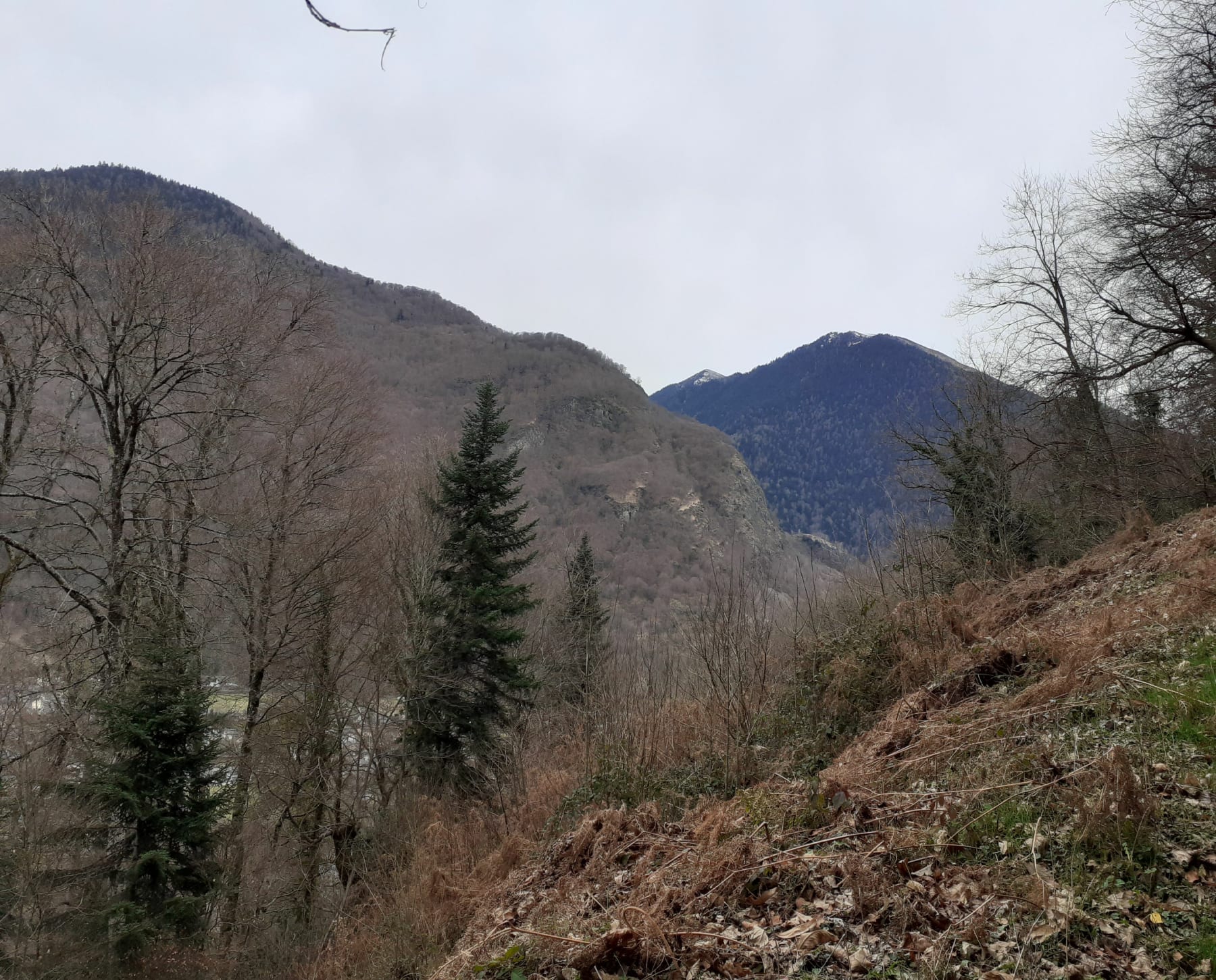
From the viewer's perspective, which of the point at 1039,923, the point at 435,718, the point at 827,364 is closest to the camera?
the point at 1039,923

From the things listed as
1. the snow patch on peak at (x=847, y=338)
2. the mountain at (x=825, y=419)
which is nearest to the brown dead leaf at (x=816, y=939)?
the mountain at (x=825, y=419)

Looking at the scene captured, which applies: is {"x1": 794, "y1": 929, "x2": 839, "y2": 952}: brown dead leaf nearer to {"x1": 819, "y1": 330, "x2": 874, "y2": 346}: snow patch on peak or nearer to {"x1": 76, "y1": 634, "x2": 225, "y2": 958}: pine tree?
{"x1": 76, "y1": 634, "x2": 225, "y2": 958}: pine tree

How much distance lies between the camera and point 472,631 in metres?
15.6

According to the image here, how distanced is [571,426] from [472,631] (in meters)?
90.1

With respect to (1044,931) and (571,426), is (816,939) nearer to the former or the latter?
(1044,931)

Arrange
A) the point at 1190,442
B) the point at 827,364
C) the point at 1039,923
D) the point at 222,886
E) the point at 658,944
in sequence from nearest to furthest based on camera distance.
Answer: the point at 1039,923 → the point at 658,944 → the point at 222,886 → the point at 1190,442 → the point at 827,364

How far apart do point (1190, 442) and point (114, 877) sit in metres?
20.0

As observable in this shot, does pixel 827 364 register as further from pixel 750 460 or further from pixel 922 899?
pixel 922 899

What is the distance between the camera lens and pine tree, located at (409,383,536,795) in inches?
586

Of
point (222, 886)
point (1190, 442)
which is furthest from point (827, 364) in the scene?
point (222, 886)

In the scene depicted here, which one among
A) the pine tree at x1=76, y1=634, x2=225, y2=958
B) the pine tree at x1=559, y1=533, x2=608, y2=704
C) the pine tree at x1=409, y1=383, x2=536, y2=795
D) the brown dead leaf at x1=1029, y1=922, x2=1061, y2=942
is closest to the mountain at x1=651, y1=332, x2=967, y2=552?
the pine tree at x1=559, y1=533, x2=608, y2=704

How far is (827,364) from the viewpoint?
13788 cm

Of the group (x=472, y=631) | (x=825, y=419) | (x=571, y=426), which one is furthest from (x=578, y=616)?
(x=825, y=419)

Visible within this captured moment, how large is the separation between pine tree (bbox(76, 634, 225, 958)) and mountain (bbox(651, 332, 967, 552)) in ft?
258
